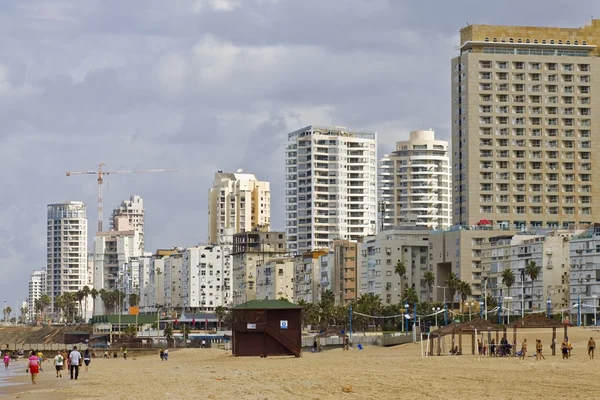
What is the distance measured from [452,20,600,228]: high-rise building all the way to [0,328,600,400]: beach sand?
88.9 meters

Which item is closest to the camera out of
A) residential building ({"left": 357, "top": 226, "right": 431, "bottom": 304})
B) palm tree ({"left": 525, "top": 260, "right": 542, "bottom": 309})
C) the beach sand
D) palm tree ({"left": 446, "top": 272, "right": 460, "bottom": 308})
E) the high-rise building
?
the beach sand

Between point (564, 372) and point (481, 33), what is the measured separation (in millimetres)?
114184

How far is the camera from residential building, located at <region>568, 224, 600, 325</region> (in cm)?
13725

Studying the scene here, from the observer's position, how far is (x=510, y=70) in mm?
168375

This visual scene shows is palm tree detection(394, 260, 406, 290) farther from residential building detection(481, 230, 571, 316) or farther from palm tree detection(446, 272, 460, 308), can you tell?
residential building detection(481, 230, 571, 316)

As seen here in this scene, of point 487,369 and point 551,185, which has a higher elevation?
point 551,185

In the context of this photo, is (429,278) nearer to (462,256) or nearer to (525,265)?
(462,256)

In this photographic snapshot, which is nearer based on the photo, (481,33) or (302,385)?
(302,385)

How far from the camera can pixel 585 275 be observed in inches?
5468

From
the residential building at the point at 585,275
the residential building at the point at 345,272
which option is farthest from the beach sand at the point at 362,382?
the residential building at the point at 345,272

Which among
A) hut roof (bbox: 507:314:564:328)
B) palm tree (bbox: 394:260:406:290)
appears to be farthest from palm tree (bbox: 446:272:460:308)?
hut roof (bbox: 507:314:564:328)

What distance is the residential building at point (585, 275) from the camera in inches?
5404

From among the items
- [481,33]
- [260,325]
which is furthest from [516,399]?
[481,33]

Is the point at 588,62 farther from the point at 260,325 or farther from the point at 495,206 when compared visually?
the point at 260,325
